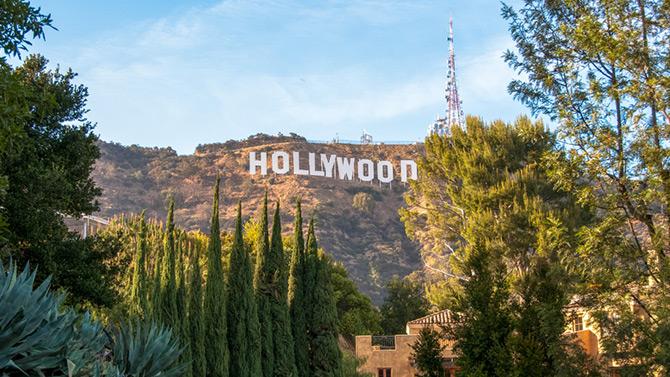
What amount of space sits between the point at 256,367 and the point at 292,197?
7264 centimetres

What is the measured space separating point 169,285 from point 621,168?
11283 mm

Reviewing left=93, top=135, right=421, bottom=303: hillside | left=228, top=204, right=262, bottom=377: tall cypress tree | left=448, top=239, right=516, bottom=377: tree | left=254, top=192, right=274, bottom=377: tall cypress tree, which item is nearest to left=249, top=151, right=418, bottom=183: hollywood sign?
→ left=93, top=135, right=421, bottom=303: hillside

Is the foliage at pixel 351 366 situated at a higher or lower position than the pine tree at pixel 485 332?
lower

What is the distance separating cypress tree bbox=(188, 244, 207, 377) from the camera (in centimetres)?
2164

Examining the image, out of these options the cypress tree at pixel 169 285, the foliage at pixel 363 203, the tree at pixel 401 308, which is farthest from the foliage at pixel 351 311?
the foliage at pixel 363 203

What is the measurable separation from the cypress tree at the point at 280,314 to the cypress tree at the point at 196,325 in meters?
3.64

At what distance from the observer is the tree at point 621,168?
54.4 feet

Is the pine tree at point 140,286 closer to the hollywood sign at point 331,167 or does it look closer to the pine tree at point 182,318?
the pine tree at point 182,318

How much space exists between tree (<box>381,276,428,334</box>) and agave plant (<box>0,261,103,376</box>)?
142ft

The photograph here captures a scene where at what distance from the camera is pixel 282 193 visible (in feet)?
322

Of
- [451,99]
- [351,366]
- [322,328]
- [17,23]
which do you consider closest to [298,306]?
[322,328]

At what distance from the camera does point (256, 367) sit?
23719 mm

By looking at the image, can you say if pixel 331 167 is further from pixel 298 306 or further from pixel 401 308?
pixel 298 306

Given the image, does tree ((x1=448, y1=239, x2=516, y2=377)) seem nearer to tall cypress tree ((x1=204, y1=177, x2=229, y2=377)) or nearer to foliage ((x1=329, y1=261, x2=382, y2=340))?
tall cypress tree ((x1=204, y1=177, x2=229, y2=377))
